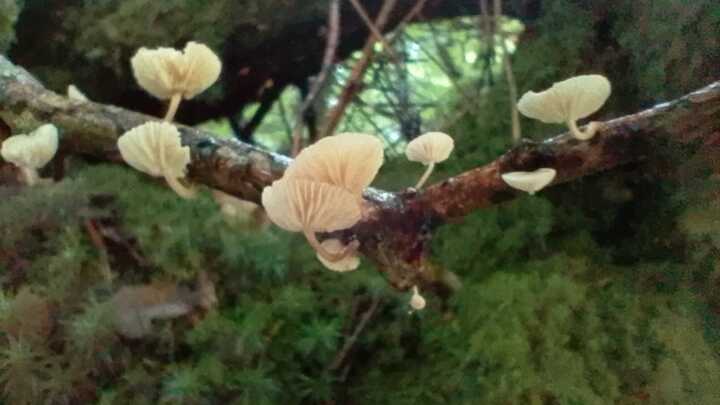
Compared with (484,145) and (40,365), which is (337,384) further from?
(484,145)

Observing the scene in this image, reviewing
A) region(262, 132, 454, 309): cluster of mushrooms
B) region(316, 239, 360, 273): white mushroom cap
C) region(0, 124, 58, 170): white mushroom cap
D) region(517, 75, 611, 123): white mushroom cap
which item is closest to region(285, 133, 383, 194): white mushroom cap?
region(262, 132, 454, 309): cluster of mushrooms

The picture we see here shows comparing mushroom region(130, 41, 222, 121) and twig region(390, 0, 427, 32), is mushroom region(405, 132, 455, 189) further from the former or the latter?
twig region(390, 0, 427, 32)

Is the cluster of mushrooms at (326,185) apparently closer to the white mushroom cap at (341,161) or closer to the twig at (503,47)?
the white mushroom cap at (341,161)

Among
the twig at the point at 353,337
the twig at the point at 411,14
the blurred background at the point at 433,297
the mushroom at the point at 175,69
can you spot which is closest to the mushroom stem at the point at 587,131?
the blurred background at the point at 433,297

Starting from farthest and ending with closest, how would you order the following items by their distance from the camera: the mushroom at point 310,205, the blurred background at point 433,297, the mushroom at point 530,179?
the blurred background at point 433,297 < the mushroom at point 530,179 < the mushroom at point 310,205

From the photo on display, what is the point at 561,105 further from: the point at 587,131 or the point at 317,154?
the point at 317,154

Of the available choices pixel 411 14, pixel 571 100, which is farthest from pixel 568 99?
pixel 411 14
